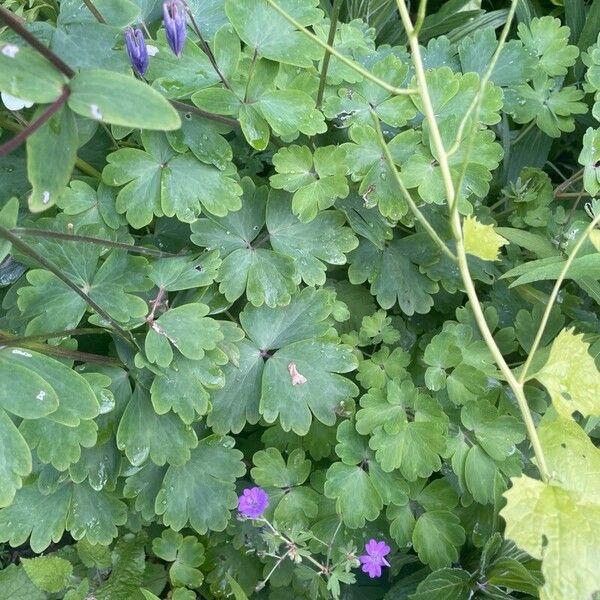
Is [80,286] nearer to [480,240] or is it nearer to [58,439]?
[58,439]

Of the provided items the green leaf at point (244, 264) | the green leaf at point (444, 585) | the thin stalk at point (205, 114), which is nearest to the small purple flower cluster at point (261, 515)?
the green leaf at point (444, 585)

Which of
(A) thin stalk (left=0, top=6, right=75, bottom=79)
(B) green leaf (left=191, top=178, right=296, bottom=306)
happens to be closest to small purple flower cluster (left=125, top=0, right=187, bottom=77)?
(A) thin stalk (left=0, top=6, right=75, bottom=79)

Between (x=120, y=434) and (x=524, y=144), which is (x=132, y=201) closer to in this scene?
(x=120, y=434)

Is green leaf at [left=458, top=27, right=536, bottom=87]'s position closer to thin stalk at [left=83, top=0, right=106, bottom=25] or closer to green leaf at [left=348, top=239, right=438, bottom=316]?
→ green leaf at [left=348, top=239, right=438, bottom=316]

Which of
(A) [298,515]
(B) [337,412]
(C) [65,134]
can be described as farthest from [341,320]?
(C) [65,134]

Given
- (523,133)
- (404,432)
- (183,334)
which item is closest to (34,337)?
(183,334)
